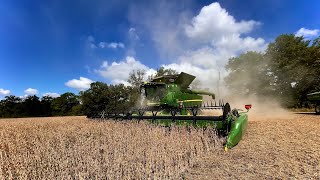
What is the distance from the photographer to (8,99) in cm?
4616

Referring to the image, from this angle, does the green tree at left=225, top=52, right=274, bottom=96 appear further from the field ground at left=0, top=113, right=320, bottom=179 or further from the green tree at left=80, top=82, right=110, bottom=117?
the field ground at left=0, top=113, right=320, bottom=179

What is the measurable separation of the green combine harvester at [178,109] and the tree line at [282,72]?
24.3 m

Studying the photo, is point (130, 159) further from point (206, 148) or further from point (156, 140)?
point (206, 148)

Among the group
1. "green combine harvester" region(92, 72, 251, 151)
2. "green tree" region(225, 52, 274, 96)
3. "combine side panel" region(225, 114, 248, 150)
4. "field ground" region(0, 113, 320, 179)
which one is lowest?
"field ground" region(0, 113, 320, 179)

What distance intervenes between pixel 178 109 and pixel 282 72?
32893 millimetres

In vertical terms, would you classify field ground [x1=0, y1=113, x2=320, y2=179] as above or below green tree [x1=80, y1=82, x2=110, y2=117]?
below

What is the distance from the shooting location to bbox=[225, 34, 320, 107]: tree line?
3400 cm

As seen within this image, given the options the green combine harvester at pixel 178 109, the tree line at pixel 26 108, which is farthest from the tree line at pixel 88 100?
the green combine harvester at pixel 178 109

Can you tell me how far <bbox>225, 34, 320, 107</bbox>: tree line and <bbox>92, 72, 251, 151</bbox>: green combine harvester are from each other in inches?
958

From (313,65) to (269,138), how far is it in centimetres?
3292

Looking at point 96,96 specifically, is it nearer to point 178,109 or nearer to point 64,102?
point 64,102

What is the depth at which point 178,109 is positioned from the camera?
9.63 m

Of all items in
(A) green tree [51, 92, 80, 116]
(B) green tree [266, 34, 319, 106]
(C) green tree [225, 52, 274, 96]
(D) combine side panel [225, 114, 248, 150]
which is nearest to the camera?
(D) combine side panel [225, 114, 248, 150]

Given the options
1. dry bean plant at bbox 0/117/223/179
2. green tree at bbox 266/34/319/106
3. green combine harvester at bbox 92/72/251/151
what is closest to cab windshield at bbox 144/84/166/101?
green combine harvester at bbox 92/72/251/151
